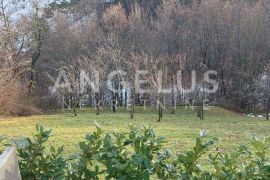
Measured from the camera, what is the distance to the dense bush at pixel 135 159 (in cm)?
238

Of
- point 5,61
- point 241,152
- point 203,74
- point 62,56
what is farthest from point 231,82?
point 241,152

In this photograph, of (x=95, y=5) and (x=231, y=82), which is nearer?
(x=231, y=82)

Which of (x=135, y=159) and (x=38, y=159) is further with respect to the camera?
(x=38, y=159)

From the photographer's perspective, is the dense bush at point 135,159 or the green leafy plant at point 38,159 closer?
the dense bush at point 135,159

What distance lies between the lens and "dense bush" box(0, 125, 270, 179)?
238 centimetres

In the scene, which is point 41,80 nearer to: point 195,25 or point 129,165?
point 195,25

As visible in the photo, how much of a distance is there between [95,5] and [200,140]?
105 ft

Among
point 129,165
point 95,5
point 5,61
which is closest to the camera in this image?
point 129,165

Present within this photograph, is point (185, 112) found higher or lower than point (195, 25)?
lower

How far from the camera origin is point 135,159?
7.61 ft

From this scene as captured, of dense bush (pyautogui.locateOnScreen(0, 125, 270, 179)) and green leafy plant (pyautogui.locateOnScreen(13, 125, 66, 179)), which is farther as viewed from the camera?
green leafy plant (pyautogui.locateOnScreen(13, 125, 66, 179))

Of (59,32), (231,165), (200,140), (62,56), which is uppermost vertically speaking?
(59,32)

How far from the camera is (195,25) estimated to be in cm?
2866

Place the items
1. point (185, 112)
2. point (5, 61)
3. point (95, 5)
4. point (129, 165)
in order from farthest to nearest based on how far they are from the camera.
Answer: point (95, 5) < point (185, 112) < point (5, 61) < point (129, 165)
